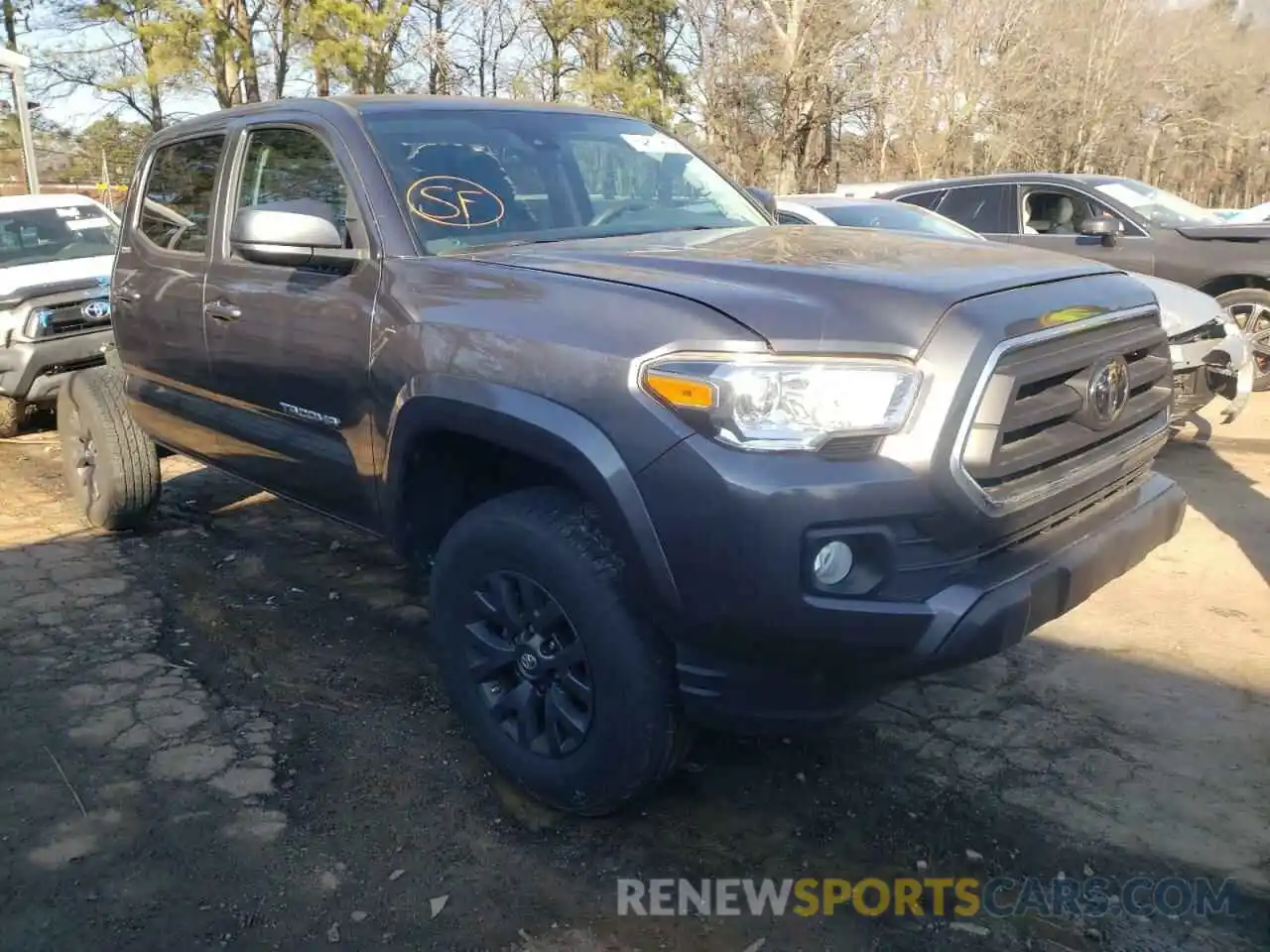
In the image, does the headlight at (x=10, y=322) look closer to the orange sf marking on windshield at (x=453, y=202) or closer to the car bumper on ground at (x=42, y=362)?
the car bumper on ground at (x=42, y=362)

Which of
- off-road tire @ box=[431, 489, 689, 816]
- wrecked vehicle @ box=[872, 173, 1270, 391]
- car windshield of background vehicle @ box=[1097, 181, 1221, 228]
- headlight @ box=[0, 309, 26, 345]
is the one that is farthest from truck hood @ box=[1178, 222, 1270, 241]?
headlight @ box=[0, 309, 26, 345]

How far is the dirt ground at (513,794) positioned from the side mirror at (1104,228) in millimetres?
3813

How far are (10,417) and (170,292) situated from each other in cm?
447

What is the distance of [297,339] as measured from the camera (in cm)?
336

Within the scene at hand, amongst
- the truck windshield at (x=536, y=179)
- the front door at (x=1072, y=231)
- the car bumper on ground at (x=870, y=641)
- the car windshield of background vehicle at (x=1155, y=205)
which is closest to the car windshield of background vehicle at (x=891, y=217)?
the front door at (x=1072, y=231)

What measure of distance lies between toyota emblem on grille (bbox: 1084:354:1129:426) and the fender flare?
45.0 inches

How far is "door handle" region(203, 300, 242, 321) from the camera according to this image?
368 cm

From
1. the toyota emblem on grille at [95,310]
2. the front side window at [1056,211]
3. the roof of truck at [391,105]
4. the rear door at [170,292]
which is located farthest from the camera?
the front side window at [1056,211]

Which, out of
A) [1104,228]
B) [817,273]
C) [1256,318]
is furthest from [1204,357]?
[817,273]

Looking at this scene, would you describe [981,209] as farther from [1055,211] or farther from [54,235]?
[54,235]

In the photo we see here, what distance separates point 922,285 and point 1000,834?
1421 millimetres

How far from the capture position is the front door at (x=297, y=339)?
314 centimetres

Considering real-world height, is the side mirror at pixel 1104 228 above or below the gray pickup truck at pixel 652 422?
above

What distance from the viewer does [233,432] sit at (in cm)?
392
